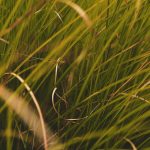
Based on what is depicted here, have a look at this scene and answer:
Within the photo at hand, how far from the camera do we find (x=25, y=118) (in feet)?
2.42

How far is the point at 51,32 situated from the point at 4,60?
5.9 inches

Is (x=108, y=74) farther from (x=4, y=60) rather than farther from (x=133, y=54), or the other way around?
(x=4, y=60)

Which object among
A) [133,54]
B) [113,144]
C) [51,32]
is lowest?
[113,144]

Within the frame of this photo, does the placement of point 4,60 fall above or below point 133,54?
above

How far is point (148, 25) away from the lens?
0.87 metres

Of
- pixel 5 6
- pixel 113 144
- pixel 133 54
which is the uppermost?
pixel 5 6

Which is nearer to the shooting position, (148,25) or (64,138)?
(64,138)

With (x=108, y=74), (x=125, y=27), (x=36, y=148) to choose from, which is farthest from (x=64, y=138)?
(x=125, y=27)

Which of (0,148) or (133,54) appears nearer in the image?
(0,148)

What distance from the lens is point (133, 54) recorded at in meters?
0.86

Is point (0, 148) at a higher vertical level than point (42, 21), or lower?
lower

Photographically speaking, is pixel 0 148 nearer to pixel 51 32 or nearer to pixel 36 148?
pixel 36 148

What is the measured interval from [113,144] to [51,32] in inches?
11.0

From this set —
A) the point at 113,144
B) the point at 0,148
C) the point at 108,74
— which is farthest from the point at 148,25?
the point at 0,148
